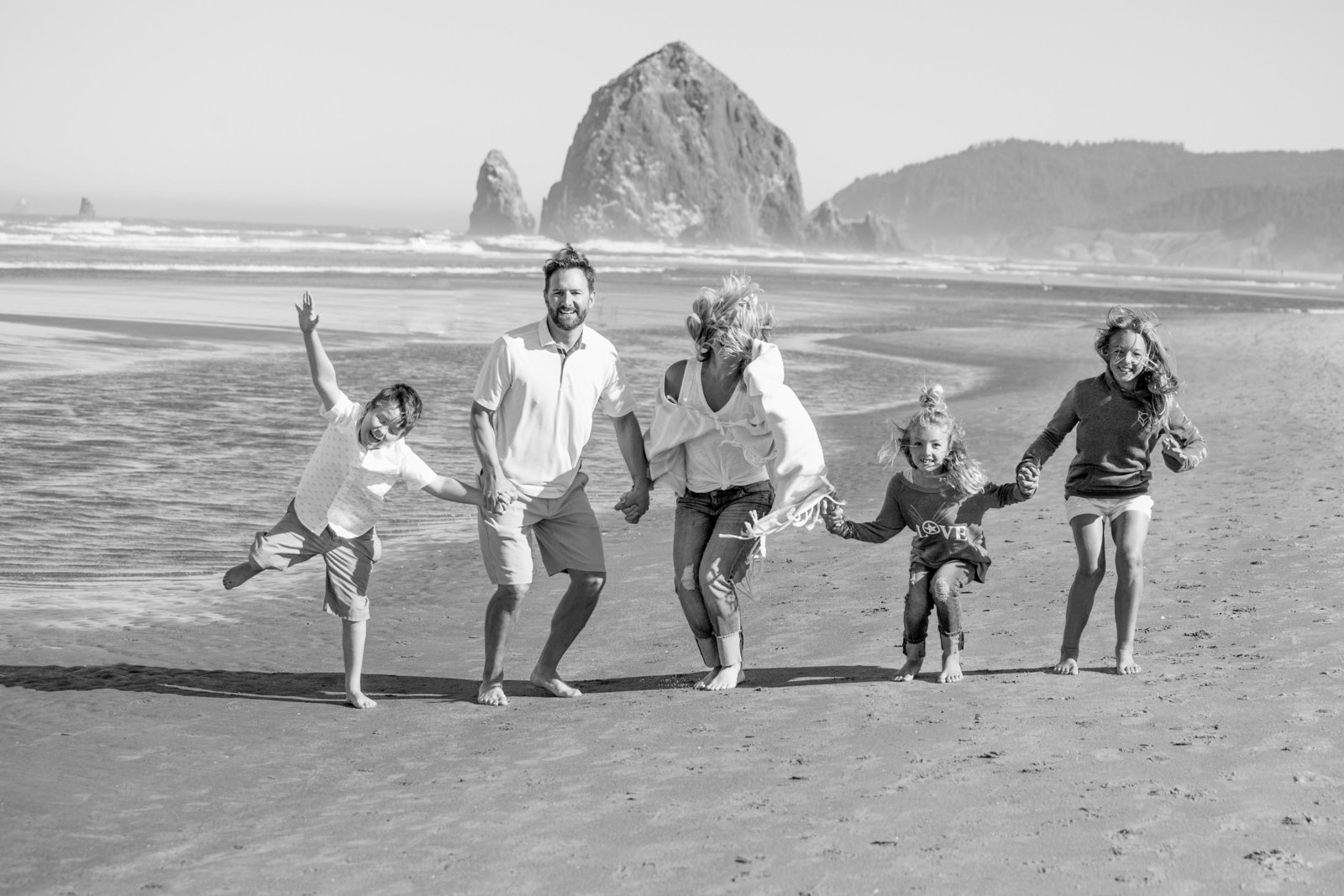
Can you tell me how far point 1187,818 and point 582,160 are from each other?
493 feet

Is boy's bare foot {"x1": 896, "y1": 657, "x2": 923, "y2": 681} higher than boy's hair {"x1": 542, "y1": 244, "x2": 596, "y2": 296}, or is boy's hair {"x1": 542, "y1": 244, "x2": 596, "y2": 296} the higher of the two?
boy's hair {"x1": 542, "y1": 244, "x2": 596, "y2": 296}

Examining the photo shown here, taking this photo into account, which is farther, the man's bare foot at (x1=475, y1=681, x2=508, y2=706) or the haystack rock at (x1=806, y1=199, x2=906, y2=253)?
the haystack rock at (x1=806, y1=199, x2=906, y2=253)

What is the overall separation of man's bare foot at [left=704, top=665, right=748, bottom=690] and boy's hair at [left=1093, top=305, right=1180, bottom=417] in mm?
1993

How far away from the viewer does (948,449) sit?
5.48m

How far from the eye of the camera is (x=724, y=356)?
5293mm

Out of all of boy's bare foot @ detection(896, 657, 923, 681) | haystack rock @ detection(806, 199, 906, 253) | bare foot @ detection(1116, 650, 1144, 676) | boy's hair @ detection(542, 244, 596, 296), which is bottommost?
boy's bare foot @ detection(896, 657, 923, 681)

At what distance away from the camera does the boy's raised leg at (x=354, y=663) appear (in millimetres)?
5336

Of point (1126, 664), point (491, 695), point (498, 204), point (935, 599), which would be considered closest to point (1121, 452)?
point (1126, 664)

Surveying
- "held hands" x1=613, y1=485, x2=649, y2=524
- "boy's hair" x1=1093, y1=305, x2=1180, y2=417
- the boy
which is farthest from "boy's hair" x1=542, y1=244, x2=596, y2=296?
"boy's hair" x1=1093, y1=305, x2=1180, y2=417

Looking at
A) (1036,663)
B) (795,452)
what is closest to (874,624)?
(1036,663)

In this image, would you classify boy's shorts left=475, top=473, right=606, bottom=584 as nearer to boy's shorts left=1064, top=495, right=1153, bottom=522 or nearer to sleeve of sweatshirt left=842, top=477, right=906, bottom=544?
sleeve of sweatshirt left=842, top=477, right=906, bottom=544

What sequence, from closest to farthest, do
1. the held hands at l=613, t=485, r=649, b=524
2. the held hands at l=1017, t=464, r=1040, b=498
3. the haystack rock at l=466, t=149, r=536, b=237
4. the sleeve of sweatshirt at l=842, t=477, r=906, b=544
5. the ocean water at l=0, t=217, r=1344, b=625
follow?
the held hands at l=1017, t=464, r=1040, b=498 → the held hands at l=613, t=485, r=649, b=524 → the sleeve of sweatshirt at l=842, t=477, r=906, b=544 → the ocean water at l=0, t=217, r=1344, b=625 → the haystack rock at l=466, t=149, r=536, b=237

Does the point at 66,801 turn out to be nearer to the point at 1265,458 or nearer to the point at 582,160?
the point at 1265,458

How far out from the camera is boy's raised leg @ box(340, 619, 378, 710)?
5336 millimetres
